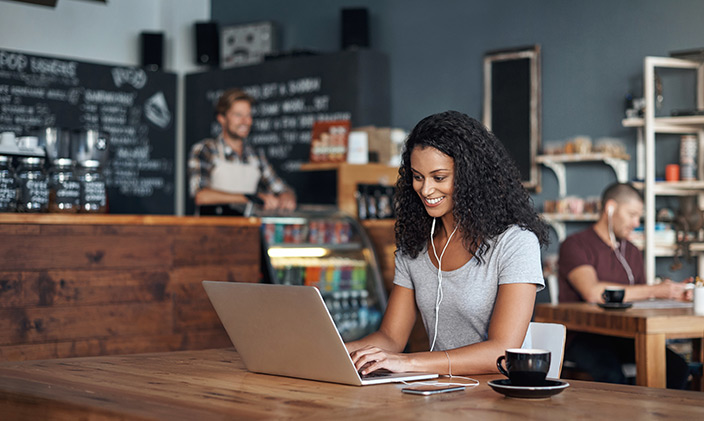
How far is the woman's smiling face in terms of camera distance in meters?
2.29

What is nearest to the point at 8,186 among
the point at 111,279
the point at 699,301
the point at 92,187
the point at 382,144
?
the point at 92,187

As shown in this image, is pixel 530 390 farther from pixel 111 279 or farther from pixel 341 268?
pixel 341 268

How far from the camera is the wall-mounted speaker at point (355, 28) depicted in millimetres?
6652

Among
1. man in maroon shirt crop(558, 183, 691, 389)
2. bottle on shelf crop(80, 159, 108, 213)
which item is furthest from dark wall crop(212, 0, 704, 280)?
bottle on shelf crop(80, 159, 108, 213)

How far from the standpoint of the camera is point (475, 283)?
7.36 ft

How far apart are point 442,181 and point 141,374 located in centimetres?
89

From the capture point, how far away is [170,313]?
3646mm

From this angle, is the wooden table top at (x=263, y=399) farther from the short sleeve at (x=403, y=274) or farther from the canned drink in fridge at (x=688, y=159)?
the canned drink in fridge at (x=688, y=159)

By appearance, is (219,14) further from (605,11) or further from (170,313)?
(170,313)

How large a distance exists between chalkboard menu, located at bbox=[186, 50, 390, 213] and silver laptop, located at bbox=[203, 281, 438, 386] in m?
4.36

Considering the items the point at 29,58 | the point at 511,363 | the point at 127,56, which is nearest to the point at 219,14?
the point at 127,56

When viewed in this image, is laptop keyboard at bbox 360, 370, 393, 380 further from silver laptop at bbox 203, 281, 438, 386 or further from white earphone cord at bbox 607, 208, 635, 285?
white earphone cord at bbox 607, 208, 635, 285

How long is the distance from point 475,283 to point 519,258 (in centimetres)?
13

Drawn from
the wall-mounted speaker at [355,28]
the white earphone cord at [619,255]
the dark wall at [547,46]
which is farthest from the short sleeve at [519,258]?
the wall-mounted speaker at [355,28]
